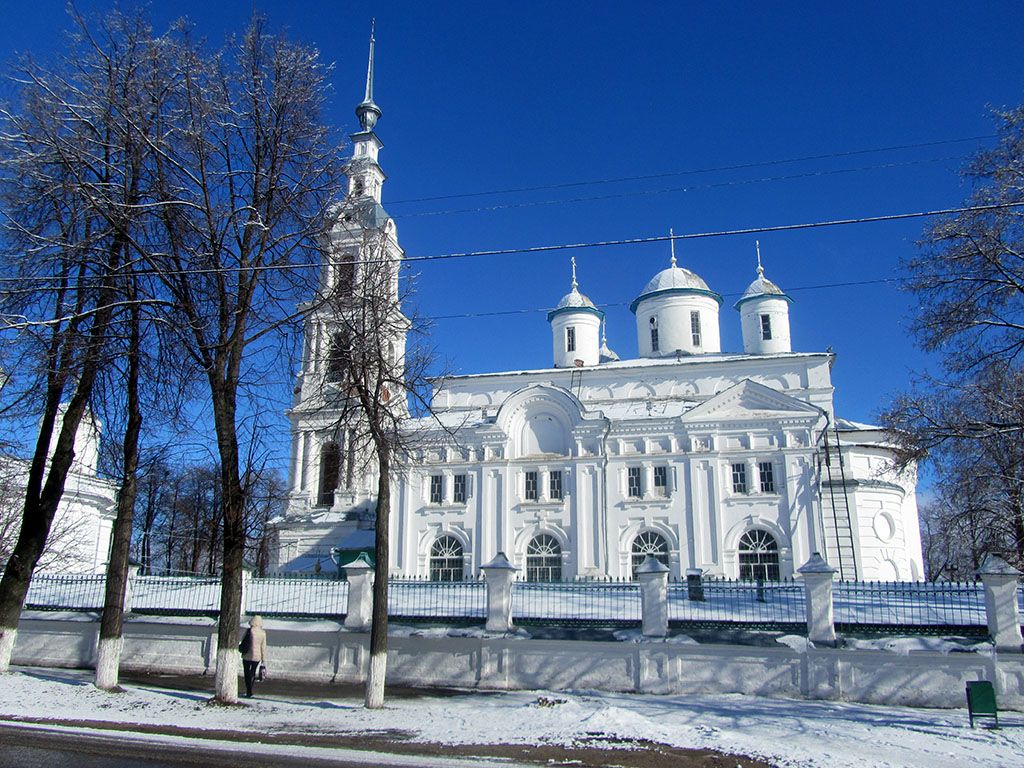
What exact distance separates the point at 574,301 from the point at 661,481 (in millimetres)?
14221

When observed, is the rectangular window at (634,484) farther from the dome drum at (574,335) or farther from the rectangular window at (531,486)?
the dome drum at (574,335)

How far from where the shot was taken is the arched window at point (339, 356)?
1290 centimetres

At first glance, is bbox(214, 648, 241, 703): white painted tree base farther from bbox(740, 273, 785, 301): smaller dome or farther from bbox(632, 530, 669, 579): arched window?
bbox(740, 273, 785, 301): smaller dome

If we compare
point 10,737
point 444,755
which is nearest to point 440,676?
point 444,755

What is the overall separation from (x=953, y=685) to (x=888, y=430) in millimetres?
4056

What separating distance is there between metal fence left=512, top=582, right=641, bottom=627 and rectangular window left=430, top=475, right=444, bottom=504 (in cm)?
1810

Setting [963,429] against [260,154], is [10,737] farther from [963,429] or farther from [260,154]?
[963,429]

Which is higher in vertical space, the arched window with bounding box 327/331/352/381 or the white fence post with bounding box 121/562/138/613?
the arched window with bounding box 327/331/352/381

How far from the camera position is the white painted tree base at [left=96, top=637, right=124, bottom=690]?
12.6m

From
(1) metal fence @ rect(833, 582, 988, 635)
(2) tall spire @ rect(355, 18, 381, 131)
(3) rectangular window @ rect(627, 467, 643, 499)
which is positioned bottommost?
(1) metal fence @ rect(833, 582, 988, 635)

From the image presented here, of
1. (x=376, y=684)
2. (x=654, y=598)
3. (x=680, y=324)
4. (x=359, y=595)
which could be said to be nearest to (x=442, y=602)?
(x=359, y=595)

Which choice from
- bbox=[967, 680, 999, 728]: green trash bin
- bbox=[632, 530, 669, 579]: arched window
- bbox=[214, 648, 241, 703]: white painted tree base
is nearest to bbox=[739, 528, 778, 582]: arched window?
bbox=[632, 530, 669, 579]: arched window

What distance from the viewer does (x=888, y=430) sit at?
45.2 feet

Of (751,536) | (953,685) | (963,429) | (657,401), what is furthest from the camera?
(657,401)
